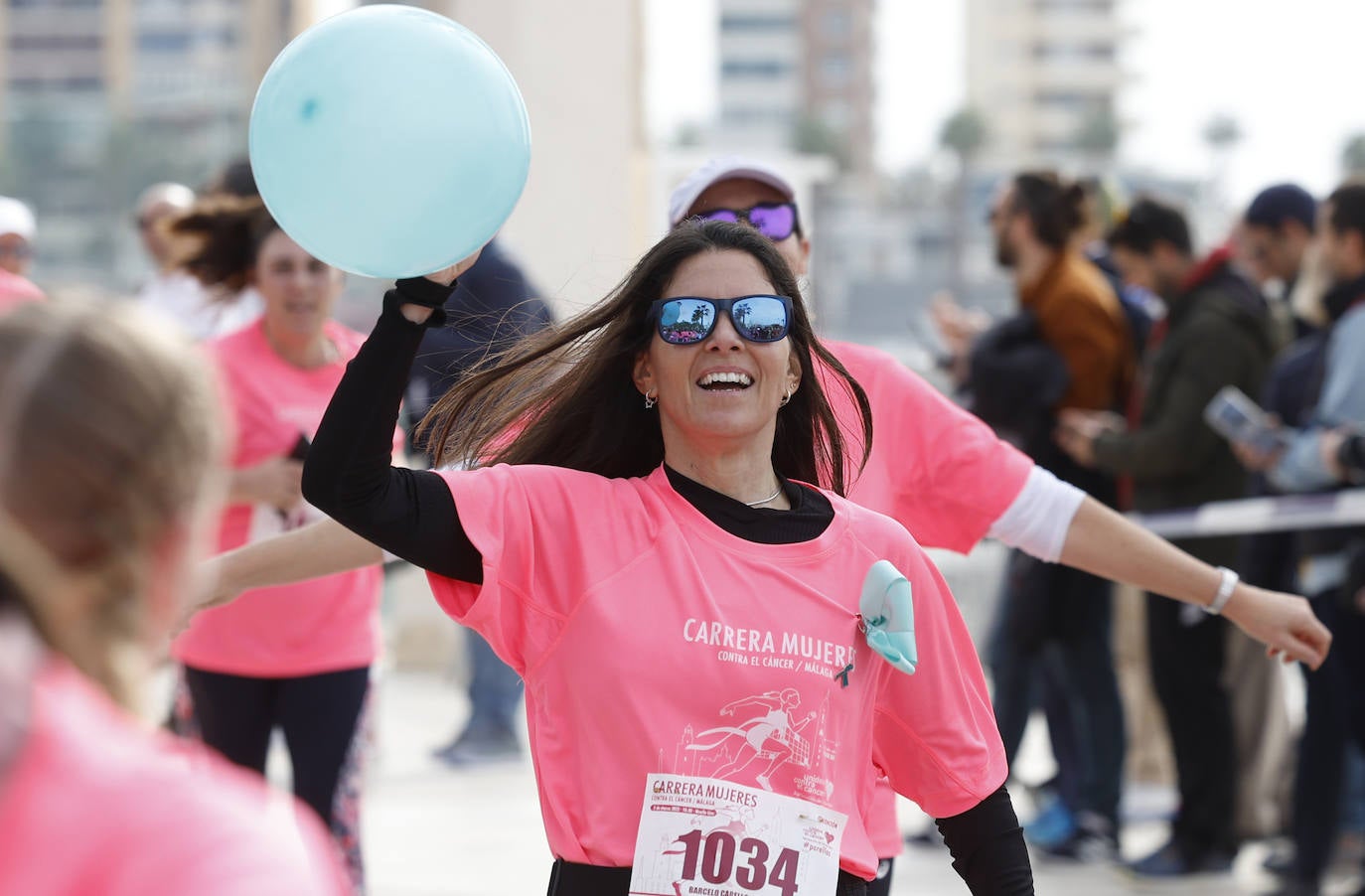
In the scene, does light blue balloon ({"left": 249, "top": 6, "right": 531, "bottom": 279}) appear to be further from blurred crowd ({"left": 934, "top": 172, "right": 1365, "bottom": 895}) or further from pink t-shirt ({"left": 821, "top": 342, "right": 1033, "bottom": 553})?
blurred crowd ({"left": 934, "top": 172, "right": 1365, "bottom": 895})

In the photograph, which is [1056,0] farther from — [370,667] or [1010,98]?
[370,667]

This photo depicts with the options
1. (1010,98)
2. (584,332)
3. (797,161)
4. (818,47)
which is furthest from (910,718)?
(818,47)

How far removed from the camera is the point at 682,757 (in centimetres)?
236

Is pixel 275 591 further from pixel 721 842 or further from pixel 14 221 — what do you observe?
pixel 721 842

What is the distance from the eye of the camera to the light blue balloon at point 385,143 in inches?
88.6

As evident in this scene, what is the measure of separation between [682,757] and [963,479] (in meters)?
1.18

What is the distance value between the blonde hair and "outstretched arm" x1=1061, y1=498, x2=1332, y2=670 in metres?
2.22

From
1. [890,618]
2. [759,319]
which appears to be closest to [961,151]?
[759,319]

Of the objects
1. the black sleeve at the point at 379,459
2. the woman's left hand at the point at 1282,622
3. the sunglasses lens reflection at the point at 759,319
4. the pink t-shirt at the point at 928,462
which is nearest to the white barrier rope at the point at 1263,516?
the woman's left hand at the point at 1282,622

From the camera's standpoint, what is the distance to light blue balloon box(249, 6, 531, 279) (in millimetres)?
2250

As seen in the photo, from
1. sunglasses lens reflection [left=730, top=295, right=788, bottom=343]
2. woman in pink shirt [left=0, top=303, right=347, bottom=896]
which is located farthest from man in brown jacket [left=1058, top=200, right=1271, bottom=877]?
woman in pink shirt [left=0, top=303, right=347, bottom=896]

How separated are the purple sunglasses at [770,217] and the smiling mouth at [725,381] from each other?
893 millimetres

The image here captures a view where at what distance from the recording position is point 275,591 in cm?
439

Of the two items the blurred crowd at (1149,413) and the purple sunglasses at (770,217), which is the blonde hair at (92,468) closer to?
the purple sunglasses at (770,217)
